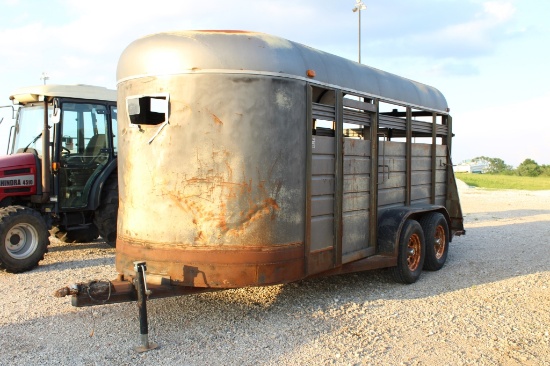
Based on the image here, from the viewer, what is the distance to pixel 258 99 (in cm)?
534

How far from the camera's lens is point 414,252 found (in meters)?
7.78

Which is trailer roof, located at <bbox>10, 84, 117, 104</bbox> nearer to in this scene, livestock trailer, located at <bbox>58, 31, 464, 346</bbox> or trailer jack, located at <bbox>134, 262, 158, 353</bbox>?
livestock trailer, located at <bbox>58, 31, 464, 346</bbox>

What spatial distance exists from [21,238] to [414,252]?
5.90 meters

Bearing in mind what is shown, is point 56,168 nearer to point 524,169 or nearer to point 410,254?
point 410,254

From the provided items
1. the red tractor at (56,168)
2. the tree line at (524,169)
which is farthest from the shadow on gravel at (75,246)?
the tree line at (524,169)

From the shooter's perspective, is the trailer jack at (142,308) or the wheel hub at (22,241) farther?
the wheel hub at (22,241)

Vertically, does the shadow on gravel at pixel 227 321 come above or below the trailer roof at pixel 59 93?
below

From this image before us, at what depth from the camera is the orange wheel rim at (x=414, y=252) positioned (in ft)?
25.1

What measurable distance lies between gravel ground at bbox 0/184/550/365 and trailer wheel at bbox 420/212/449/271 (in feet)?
0.80

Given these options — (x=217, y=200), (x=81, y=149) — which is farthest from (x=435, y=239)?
(x=81, y=149)

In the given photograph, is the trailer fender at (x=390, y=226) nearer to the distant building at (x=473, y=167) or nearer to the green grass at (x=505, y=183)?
the green grass at (x=505, y=183)

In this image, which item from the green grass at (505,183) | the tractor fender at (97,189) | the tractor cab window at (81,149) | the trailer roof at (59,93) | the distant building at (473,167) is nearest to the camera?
the trailer roof at (59,93)

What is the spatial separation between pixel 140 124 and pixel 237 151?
109 cm

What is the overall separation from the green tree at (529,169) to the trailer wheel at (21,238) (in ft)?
210
